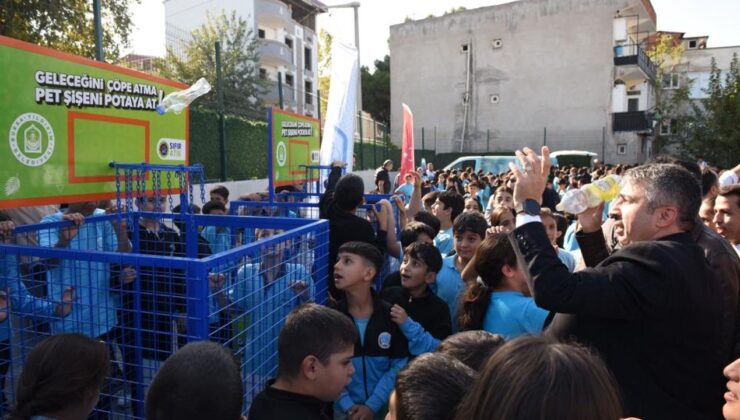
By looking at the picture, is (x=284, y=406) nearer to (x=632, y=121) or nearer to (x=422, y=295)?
(x=422, y=295)

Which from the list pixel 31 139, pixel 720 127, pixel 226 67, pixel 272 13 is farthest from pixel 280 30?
pixel 31 139

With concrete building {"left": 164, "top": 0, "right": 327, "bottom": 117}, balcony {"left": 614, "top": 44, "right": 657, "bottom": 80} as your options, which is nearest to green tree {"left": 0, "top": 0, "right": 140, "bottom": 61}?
concrete building {"left": 164, "top": 0, "right": 327, "bottom": 117}

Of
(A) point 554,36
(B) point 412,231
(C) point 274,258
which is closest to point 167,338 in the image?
(C) point 274,258

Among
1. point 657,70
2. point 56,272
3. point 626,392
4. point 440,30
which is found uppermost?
point 440,30

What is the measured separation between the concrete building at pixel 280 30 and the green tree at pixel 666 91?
64.7ft

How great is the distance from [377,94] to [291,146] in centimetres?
3574

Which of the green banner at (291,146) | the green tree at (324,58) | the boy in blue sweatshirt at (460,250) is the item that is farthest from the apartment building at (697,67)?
the boy in blue sweatshirt at (460,250)

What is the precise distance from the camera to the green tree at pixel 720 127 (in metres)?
22.0

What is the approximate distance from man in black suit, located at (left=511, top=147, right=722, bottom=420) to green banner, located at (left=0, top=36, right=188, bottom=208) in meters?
2.45

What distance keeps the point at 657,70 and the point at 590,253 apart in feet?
118

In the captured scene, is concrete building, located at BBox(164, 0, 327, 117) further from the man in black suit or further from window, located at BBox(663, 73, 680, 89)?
the man in black suit

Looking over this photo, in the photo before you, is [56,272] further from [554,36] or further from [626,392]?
[554,36]

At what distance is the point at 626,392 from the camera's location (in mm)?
1885

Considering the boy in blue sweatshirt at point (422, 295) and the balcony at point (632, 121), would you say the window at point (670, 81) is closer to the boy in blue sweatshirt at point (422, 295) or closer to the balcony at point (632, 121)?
the balcony at point (632, 121)
